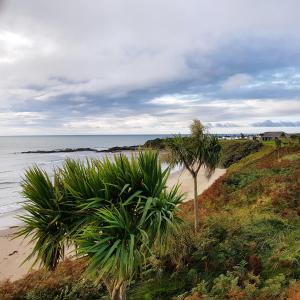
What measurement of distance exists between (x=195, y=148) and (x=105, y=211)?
776 cm

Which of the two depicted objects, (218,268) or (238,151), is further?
(238,151)

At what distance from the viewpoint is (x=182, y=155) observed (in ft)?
46.6

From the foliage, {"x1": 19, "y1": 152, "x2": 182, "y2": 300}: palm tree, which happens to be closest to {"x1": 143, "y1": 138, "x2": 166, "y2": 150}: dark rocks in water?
{"x1": 19, "y1": 152, "x2": 182, "y2": 300}: palm tree

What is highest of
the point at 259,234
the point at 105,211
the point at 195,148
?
the point at 195,148

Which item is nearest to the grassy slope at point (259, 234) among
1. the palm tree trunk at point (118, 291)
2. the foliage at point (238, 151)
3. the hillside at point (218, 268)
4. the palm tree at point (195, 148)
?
the hillside at point (218, 268)

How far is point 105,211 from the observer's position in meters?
6.93

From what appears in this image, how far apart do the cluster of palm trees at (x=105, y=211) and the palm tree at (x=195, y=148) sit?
21.0 ft

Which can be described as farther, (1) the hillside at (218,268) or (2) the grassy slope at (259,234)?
(2) the grassy slope at (259,234)

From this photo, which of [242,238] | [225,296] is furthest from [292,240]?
[225,296]

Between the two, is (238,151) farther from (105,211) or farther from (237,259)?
(105,211)

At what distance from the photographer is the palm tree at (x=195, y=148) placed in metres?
14.1

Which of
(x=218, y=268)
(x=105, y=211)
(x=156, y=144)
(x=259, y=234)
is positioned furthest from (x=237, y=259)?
(x=105, y=211)

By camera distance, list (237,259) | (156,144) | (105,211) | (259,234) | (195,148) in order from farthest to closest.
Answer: (195,148) < (259,234) < (156,144) < (237,259) < (105,211)

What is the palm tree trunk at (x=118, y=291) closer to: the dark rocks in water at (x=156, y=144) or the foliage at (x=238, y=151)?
the dark rocks in water at (x=156, y=144)
